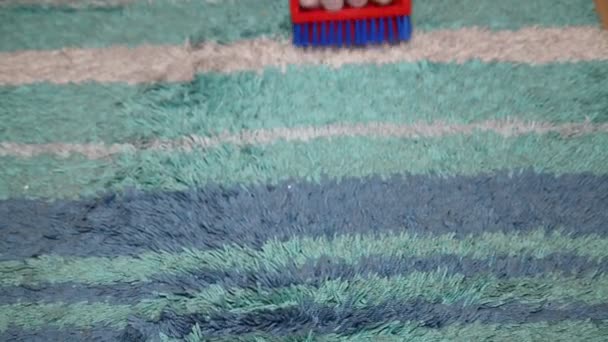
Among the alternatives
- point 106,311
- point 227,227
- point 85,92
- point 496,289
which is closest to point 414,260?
point 496,289

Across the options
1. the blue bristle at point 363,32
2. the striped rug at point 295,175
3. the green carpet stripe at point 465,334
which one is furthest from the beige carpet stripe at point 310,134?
the green carpet stripe at point 465,334

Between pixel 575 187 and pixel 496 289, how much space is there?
151 mm

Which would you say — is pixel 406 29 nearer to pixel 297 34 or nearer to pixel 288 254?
pixel 297 34

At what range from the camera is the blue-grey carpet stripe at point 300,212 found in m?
0.73

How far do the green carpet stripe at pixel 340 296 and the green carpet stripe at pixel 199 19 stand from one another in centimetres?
32

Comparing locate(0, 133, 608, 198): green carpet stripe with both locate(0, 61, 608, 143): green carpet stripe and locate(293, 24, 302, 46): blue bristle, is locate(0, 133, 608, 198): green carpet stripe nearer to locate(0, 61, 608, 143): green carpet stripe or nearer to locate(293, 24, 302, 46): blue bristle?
locate(0, 61, 608, 143): green carpet stripe

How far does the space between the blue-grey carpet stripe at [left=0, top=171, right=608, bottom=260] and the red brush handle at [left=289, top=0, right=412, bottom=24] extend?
203 millimetres

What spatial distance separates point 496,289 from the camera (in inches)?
27.6

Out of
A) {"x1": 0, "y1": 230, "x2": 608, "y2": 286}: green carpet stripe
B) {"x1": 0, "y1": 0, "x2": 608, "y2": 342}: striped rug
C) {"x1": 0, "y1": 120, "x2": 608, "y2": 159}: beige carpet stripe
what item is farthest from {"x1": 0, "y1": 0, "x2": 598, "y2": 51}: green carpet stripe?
{"x1": 0, "y1": 230, "x2": 608, "y2": 286}: green carpet stripe

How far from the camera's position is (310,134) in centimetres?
78

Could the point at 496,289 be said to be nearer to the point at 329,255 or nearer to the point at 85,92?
the point at 329,255

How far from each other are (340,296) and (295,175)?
143 mm

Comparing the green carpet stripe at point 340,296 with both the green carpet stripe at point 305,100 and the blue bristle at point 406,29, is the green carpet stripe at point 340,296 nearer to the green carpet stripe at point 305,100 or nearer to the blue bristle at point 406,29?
the green carpet stripe at point 305,100

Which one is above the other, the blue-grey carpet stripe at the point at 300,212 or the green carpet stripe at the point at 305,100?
the green carpet stripe at the point at 305,100
